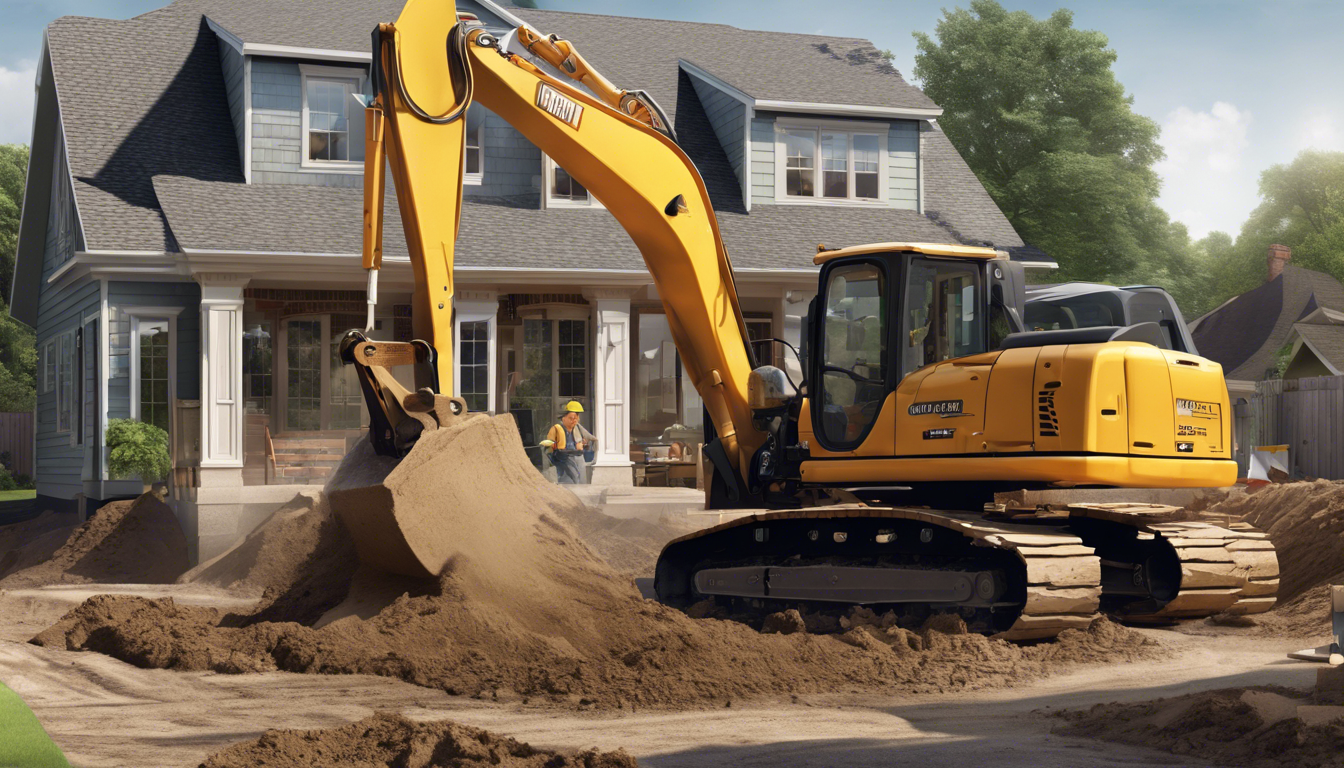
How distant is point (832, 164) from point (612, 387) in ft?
18.8

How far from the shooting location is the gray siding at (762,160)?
67.1 ft

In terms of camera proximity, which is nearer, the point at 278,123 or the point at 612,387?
the point at 612,387

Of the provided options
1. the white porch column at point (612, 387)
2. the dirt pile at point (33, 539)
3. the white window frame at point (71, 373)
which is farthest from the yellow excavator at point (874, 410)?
the white window frame at point (71, 373)

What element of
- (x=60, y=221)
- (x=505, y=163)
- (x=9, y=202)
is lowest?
(x=60, y=221)

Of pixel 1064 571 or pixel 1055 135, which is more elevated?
pixel 1055 135

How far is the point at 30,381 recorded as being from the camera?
4928cm

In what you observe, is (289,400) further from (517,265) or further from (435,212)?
(435,212)

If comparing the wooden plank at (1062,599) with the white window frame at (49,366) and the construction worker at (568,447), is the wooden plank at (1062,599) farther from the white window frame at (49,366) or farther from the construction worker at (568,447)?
the white window frame at (49,366)

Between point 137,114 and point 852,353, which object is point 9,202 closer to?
point 137,114

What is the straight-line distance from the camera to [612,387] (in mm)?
17844

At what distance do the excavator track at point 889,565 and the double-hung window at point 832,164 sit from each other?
1167 centimetres

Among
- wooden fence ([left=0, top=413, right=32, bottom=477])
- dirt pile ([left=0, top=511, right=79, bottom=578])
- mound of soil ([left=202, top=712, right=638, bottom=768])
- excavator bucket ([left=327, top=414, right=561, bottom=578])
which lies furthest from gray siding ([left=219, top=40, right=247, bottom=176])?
wooden fence ([left=0, top=413, right=32, bottom=477])

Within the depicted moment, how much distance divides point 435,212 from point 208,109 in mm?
12114

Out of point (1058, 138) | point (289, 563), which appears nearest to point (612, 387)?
point (289, 563)
